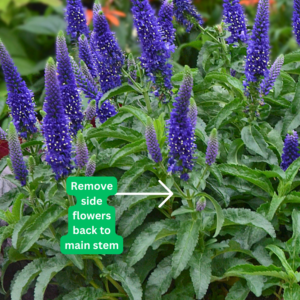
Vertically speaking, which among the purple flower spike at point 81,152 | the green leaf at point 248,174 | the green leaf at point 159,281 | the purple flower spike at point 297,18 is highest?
the purple flower spike at point 297,18

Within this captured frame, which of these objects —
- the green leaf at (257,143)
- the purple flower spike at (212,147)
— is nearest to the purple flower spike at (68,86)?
the purple flower spike at (212,147)

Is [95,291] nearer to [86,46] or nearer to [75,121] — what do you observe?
[75,121]

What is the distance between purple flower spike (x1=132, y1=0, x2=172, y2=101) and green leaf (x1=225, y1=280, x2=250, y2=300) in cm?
103

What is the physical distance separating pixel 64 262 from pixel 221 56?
1622mm

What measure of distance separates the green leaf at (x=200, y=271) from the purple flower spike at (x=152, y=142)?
0.53 metres

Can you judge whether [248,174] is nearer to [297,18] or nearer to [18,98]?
[297,18]

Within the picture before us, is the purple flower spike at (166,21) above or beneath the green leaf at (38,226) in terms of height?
above

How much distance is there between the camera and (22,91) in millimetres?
2584

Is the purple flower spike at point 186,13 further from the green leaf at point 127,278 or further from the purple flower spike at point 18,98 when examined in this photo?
the green leaf at point 127,278

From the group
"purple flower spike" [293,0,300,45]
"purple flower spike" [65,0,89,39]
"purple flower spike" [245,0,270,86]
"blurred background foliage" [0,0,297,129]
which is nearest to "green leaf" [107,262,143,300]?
Result: "purple flower spike" [245,0,270,86]

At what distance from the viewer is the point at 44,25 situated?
19.3ft

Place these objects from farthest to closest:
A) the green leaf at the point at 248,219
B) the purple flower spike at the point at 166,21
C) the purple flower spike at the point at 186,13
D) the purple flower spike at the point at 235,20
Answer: the purple flower spike at the point at 186,13
the purple flower spike at the point at 235,20
the purple flower spike at the point at 166,21
the green leaf at the point at 248,219

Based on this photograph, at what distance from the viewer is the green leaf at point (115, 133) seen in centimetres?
257

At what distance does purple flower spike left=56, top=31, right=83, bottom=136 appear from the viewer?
2383 millimetres
